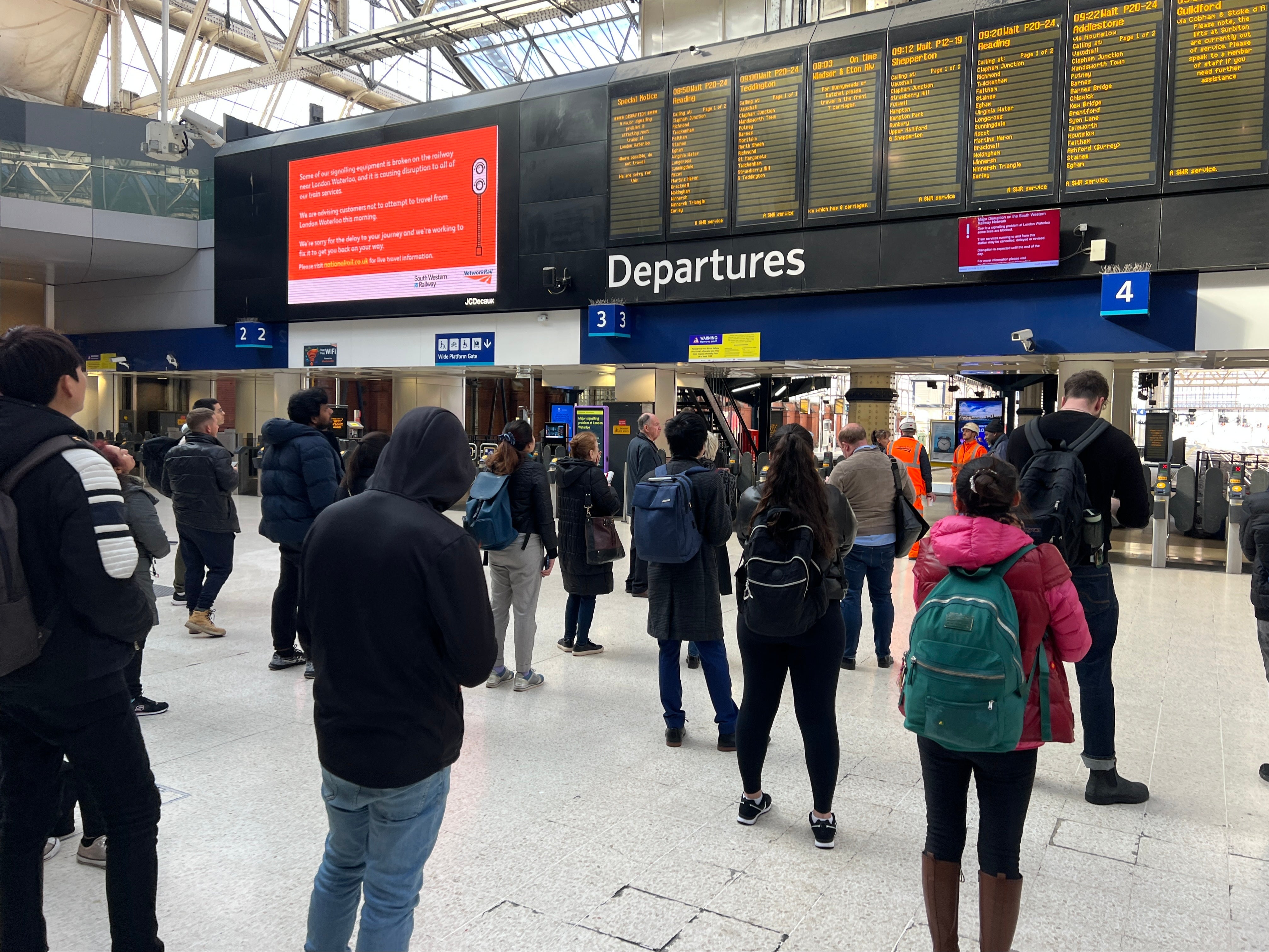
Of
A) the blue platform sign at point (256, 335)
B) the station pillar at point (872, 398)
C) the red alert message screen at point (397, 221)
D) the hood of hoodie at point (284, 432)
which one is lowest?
the hood of hoodie at point (284, 432)

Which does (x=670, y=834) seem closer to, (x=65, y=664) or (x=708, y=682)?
(x=708, y=682)

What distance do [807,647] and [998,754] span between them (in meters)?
0.94

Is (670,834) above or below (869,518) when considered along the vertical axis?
below

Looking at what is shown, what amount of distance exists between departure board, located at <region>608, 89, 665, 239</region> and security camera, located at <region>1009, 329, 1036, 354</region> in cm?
435

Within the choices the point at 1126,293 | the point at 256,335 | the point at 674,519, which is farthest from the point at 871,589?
the point at 256,335

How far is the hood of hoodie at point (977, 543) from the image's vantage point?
2.23 m

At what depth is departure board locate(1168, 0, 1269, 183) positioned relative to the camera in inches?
304

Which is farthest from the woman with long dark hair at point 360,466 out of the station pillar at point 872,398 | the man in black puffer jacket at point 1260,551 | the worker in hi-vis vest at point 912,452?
the station pillar at point 872,398

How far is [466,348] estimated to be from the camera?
12.9 m

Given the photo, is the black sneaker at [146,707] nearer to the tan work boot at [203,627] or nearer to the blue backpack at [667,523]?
the tan work boot at [203,627]

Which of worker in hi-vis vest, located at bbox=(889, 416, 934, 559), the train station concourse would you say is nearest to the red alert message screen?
the train station concourse

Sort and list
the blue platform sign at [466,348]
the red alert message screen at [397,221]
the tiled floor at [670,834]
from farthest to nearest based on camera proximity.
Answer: the blue platform sign at [466,348]
the red alert message screen at [397,221]
the tiled floor at [670,834]

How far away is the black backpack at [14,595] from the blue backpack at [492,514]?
2.68m

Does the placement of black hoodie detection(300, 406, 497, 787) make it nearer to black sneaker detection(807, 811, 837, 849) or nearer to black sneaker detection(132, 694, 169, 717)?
black sneaker detection(807, 811, 837, 849)
